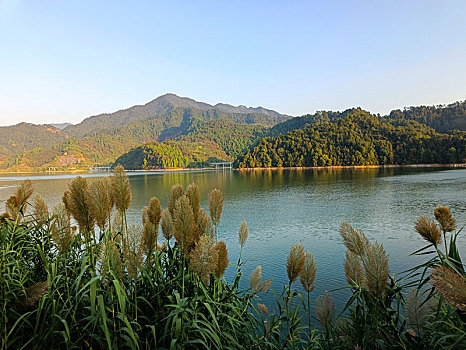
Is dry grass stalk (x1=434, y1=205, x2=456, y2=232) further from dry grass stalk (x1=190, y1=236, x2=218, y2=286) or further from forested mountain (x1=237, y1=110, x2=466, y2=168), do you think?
forested mountain (x1=237, y1=110, x2=466, y2=168)

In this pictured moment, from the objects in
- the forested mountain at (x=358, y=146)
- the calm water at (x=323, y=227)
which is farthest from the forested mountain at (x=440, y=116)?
the calm water at (x=323, y=227)

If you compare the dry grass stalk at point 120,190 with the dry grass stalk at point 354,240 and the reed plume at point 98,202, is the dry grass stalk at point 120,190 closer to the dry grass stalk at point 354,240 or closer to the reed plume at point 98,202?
the reed plume at point 98,202

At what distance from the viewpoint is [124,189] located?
2551 mm

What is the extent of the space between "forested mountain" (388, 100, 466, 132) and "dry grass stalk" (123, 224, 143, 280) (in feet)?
587

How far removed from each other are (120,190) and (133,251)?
1.93ft

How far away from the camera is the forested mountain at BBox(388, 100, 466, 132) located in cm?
14940

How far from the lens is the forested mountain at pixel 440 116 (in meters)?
149

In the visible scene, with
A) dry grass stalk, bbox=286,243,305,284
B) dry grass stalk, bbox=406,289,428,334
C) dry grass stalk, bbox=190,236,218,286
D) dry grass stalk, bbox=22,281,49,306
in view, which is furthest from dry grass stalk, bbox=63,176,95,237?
dry grass stalk, bbox=406,289,428,334

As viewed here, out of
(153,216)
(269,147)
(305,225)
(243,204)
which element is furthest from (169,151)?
(153,216)

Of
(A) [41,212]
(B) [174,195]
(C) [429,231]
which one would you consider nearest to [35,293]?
(A) [41,212]

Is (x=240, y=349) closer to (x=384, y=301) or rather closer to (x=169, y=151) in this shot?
(x=384, y=301)

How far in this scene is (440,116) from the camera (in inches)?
6304

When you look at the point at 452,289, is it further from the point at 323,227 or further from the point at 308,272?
the point at 323,227

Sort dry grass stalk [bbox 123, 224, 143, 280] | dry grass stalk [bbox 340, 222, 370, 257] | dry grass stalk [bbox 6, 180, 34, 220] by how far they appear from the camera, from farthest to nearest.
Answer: dry grass stalk [bbox 6, 180, 34, 220]
dry grass stalk [bbox 340, 222, 370, 257]
dry grass stalk [bbox 123, 224, 143, 280]
